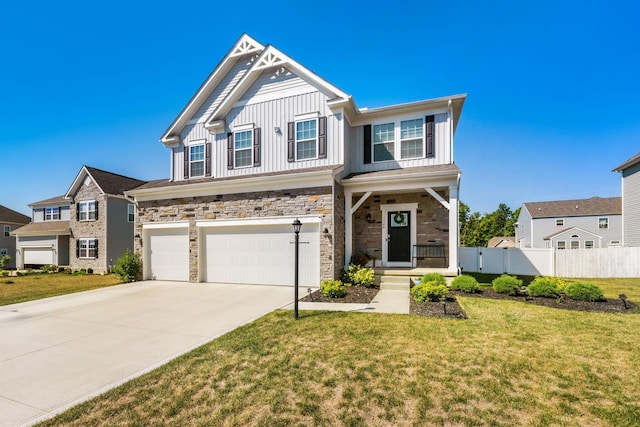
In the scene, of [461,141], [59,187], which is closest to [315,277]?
[461,141]

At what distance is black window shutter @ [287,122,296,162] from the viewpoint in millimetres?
11375

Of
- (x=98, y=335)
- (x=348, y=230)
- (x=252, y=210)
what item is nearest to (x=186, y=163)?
(x=252, y=210)

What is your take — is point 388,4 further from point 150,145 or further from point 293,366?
point 150,145

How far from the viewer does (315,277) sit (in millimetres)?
10023

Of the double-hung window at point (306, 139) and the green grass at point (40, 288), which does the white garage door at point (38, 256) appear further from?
the double-hung window at point (306, 139)

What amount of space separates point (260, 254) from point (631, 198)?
21427 millimetres

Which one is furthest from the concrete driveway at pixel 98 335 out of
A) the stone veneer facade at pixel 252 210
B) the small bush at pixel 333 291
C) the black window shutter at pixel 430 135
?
the black window shutter at pixel 430 135

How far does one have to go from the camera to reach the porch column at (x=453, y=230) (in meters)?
9.44

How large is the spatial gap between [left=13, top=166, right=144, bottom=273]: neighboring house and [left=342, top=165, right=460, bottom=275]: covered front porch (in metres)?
19.7

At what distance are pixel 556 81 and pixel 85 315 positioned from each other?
1869 cm

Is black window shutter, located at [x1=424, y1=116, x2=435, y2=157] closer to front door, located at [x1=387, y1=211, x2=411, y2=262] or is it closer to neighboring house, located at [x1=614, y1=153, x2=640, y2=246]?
front door, located at [x1=387, y1=211, x2=411, y2=262]

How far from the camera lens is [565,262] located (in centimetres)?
1321

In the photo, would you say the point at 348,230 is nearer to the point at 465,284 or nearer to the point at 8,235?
the point at 465,284

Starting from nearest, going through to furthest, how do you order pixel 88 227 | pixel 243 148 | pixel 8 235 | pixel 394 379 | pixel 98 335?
pixel 394 379
pixel 98 335
pixel 243 148
pixel 88 227
pixel 8 235
